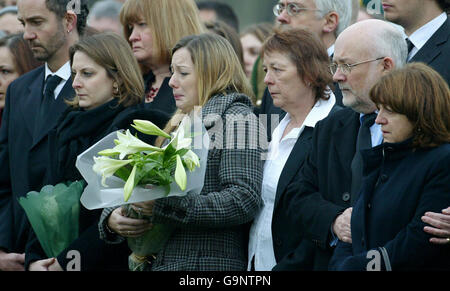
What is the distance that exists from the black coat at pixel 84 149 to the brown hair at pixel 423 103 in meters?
1.66

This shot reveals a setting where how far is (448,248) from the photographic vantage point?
13.0ft

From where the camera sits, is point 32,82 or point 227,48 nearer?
point 227,48

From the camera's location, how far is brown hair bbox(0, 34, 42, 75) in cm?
664

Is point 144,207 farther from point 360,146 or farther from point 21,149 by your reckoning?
point 21,149

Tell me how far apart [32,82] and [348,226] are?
277 cm

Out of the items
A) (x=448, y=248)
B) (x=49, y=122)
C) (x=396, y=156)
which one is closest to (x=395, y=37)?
(x=396, y=156)

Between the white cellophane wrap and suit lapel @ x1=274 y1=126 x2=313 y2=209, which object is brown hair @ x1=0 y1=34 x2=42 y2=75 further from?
suit lapel @ x1=274 y1=126 x2=313 y2=209

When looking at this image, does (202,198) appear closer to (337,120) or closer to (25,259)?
(337,120)

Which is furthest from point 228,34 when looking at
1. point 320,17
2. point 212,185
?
point 212,185

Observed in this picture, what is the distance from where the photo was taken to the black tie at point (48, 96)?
579 cm

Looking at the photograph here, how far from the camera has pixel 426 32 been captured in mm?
5113

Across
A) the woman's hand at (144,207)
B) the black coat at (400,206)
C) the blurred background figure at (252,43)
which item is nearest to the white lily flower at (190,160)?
the woman's hand at (144,207)
